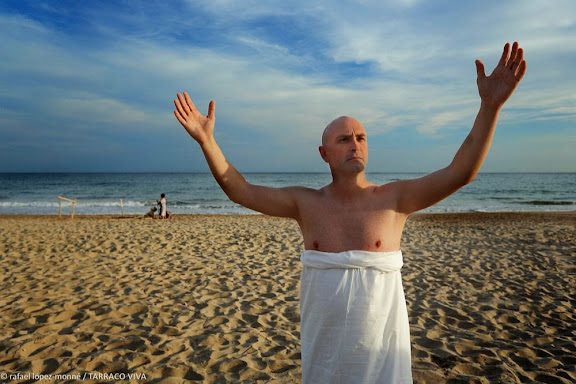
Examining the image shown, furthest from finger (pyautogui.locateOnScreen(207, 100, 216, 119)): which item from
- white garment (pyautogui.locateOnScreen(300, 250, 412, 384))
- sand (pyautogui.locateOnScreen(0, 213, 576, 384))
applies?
sand (pyautogui.locateOnScreen(0, 213, 576, 384))

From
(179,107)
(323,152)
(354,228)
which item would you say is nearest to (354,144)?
(323,152)

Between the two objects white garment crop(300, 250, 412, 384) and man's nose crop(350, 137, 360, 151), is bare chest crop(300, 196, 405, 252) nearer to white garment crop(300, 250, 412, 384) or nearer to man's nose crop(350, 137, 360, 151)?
white garment crop(300, 250, 412, 384)

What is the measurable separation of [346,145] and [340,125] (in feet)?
0.38

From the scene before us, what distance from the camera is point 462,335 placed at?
4539mm

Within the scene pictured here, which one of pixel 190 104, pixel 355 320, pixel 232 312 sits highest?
pixel 190 104

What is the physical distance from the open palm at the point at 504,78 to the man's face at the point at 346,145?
567 millimetres

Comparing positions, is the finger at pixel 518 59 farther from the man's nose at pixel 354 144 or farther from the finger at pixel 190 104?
the finger at pixel 190 104

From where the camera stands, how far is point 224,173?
187cm

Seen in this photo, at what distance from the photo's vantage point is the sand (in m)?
3.79

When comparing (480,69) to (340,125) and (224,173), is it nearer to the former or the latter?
(340,125)

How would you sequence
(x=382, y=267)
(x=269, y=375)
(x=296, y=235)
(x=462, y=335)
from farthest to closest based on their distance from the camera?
(x=296, y=235)
(x=462, y=335)
(x=269, y=375)
(x=382, y=267)

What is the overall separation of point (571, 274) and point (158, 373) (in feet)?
24.6

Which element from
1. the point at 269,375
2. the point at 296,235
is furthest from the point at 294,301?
the point at 296,235

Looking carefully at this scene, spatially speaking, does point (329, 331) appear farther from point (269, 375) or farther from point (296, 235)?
point (296, 235)
